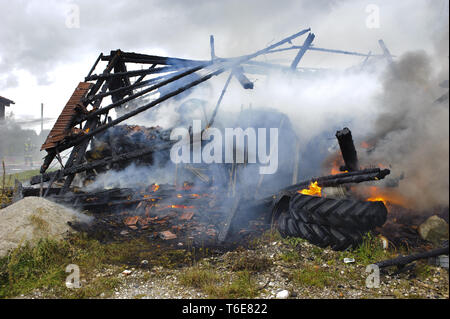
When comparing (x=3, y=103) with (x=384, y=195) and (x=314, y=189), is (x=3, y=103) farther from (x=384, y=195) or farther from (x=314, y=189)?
(x=384, y=195)

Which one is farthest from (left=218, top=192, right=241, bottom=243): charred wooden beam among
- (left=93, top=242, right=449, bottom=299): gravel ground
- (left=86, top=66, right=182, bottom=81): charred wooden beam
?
(left=86, top=66, right=182, bottom=81): charred wooden beam

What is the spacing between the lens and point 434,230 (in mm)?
4352

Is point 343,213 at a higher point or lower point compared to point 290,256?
higher

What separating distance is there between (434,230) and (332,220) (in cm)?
169

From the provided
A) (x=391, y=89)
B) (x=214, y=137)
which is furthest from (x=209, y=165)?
(x=391, y=89)

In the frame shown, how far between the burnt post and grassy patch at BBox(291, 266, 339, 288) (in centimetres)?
201

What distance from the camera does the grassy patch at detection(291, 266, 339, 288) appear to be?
11.9 ft

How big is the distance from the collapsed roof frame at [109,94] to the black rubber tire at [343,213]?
4197 mm

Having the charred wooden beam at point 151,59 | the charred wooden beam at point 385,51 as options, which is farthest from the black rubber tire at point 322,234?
the charred wooden beam at point 385,51

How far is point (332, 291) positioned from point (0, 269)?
4957mm

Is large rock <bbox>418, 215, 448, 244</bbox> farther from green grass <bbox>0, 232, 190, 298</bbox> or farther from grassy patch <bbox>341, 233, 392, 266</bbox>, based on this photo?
green grass <bbox>0, 232, 190, 298</bbox>

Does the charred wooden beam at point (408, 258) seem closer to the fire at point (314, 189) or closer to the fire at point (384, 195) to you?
the fire at point (384, 195)

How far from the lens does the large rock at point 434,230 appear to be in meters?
4.26

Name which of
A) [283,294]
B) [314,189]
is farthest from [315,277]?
[314,189]
